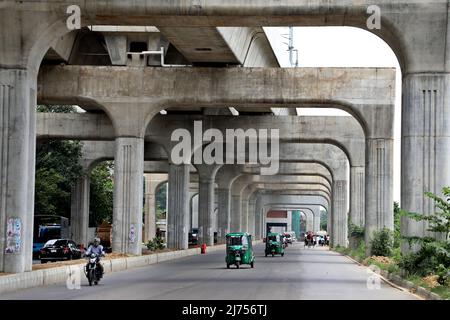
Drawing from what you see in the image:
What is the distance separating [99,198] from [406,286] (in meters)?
55.1

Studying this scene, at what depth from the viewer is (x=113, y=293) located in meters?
25.9

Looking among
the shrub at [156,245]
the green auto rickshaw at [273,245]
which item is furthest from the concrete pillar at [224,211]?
the shrub at [156,245]

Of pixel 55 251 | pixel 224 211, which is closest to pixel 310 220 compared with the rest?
pixel 224 211

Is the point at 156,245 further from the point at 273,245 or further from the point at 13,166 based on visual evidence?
the point at 13,166

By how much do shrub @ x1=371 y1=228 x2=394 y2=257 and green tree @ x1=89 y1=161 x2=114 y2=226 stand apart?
36493 mm

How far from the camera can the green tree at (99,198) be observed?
8188 cm

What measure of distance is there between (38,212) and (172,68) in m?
24.3

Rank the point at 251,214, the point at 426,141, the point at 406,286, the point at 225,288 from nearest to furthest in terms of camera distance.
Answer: the point at 225,288 < the point at 406,286 < the point at 426,141 < the point at 251,214

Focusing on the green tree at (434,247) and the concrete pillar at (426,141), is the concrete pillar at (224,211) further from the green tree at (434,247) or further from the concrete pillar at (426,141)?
the concrete pillar at (426,141)

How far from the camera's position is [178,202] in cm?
A: 6581

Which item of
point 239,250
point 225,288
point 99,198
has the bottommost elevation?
point 225,288

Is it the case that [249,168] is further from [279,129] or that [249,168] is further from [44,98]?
[44,98]
